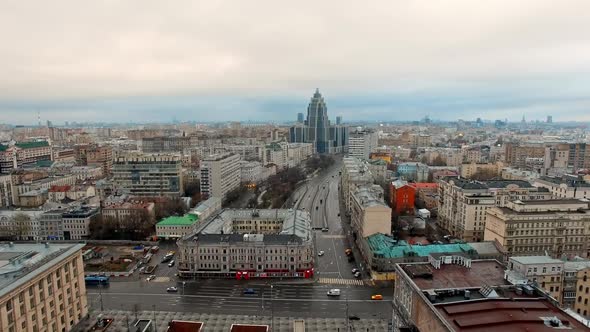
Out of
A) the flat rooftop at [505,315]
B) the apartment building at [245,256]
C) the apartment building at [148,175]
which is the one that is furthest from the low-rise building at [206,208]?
the flat rooftop at [505,315]

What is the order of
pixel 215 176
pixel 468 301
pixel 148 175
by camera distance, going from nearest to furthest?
pixel 468 301 → pixel 215 176 → pixel 148 175

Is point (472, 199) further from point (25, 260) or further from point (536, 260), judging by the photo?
point (25, 260)

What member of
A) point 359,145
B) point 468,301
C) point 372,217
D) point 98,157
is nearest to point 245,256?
point 372,217

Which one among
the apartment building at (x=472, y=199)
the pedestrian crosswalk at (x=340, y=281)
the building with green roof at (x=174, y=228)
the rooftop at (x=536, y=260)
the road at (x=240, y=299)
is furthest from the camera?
the building with green roof at (x=174, y=228)

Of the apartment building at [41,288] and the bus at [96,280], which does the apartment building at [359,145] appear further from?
the apartment building at [41,288]

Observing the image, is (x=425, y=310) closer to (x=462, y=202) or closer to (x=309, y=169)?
(x=462, y=202)
